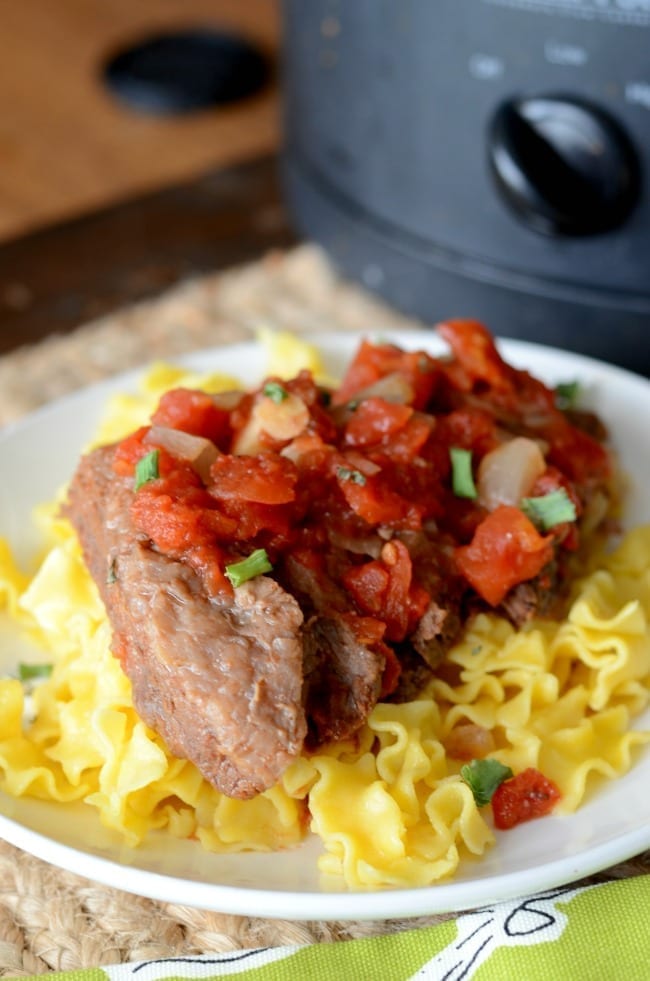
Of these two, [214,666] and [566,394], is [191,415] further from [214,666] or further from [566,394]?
[566,394]

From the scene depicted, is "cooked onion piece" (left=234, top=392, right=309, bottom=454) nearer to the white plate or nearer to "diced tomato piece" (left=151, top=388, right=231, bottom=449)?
"diced tomato piece" (left=151, top=388, right=231, bottom=449)

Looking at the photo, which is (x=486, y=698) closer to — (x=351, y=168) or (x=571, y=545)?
(x=571, y=545)

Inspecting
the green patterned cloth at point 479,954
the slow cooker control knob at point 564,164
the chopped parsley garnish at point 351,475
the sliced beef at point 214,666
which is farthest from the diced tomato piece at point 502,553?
the slow cooker control knob at point 564,164

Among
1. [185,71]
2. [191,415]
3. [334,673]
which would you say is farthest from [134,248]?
[334,673]

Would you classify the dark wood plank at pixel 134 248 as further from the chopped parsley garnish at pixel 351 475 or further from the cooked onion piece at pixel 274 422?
the chopped parsley garnish at pixel 351 475

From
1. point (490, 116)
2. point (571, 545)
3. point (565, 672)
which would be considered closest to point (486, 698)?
point (565, 672)

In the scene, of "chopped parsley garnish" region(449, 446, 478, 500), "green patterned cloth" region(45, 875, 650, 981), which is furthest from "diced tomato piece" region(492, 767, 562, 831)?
"chopped parsley garnish" region(449, 446, 478, 500)

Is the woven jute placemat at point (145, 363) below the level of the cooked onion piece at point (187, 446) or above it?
below
